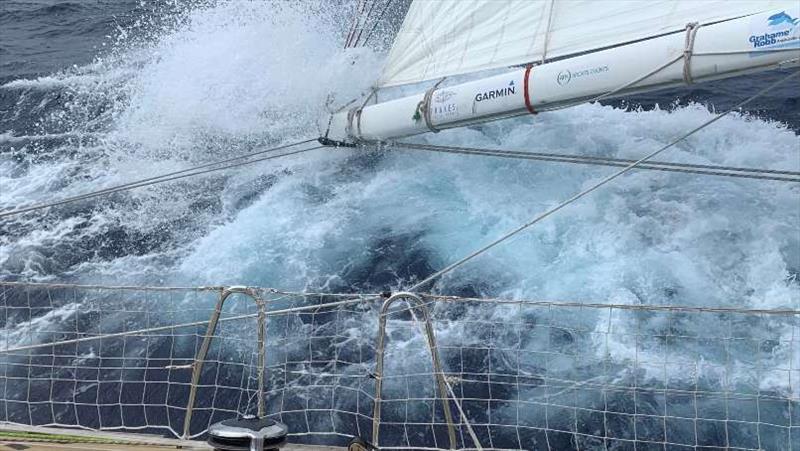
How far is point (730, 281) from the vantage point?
29.0 feet

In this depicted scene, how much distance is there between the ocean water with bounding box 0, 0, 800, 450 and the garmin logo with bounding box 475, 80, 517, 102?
1880mm

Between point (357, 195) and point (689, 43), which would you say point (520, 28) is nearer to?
point (689, 43)

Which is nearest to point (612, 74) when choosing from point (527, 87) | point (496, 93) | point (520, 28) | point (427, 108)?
point (527, 87)

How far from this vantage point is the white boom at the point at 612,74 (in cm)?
697

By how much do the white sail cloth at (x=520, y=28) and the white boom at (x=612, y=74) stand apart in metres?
0.18

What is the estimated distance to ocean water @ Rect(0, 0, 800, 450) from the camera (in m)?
9.36

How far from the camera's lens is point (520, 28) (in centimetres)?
845

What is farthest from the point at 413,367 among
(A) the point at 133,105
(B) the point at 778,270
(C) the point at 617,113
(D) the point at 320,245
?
(A) the point at 133,105

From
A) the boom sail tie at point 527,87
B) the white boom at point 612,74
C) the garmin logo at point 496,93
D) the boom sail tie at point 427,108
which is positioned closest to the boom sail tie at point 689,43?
the white boom at point 612,74

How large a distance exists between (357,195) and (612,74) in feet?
14.3

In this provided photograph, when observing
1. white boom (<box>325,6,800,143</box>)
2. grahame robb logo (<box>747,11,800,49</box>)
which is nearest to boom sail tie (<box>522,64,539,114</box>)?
white boom (<box>325,6,800,143</box>)

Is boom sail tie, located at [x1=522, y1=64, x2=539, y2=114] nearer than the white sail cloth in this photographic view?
No

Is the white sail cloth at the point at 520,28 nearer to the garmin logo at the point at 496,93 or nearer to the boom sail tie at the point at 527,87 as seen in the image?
the boom sail tie at the point at 527,87

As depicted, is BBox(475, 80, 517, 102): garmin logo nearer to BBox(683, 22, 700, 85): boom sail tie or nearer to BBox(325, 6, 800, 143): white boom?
BBox(325, 6, 800, 143): white boom
